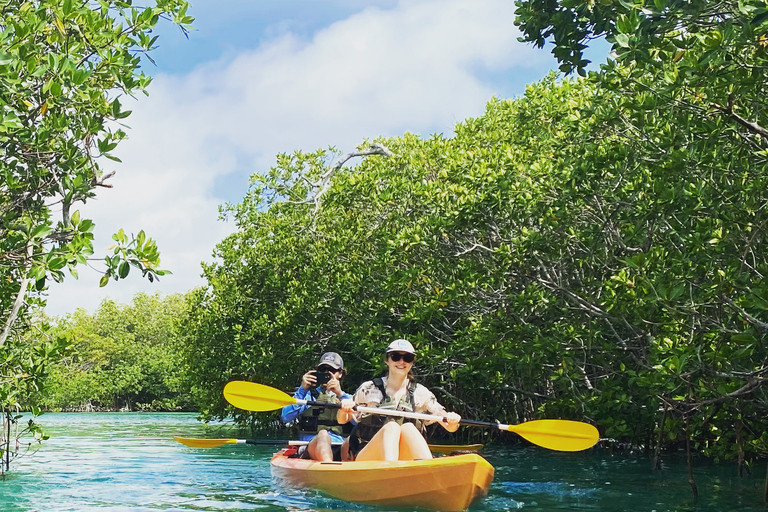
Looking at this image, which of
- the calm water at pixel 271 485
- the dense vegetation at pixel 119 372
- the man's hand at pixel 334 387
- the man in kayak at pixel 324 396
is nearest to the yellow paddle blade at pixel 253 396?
the man in kayak at pixel 324 396

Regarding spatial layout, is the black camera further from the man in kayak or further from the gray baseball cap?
the gray baseball cap

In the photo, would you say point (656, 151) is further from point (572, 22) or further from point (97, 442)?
point (97, 442)

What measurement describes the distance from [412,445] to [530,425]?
152 cm

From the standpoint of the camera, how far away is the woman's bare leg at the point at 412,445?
6.69 metres

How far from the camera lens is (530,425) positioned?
7719mm

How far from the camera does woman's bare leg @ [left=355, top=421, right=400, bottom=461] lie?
21.8 feet

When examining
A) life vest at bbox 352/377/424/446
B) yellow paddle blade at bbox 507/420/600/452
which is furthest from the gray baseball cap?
yellow paddle blade at bbox 507/420/600/452

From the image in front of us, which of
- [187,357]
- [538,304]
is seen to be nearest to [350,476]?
[538,304]

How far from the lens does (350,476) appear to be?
22.0 ft

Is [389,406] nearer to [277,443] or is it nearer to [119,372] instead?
[277,443]

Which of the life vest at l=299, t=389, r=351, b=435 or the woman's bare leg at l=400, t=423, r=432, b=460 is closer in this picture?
the woman's bare leg at l=400, t=423, r=432, b=460

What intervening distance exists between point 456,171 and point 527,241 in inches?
120

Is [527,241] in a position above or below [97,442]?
above

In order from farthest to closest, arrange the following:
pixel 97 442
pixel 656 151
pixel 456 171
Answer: pixel 97 442 < pixel 456 171 < pixel 656 151
